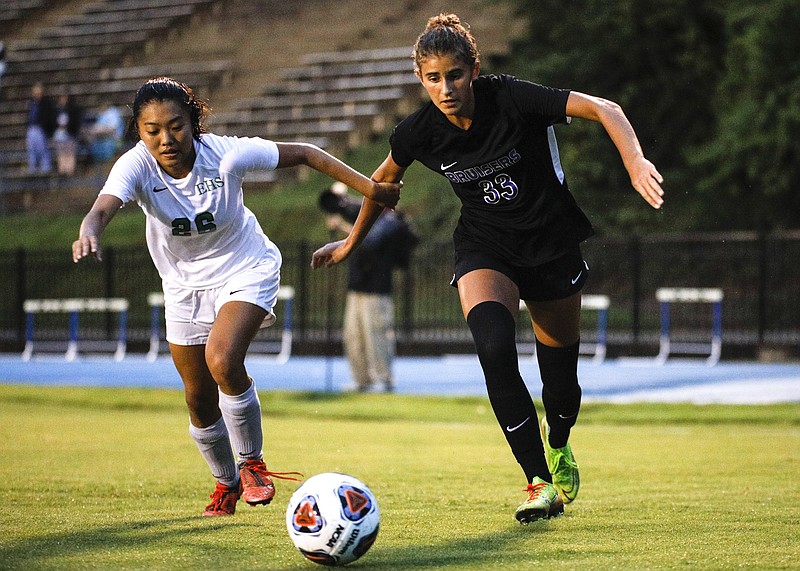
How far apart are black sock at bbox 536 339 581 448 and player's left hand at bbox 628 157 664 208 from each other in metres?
1.38

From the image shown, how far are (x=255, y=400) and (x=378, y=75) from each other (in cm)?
2890

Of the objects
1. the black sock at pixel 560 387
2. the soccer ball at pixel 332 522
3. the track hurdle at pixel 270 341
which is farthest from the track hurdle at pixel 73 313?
the soccer ball at pixel 332 522

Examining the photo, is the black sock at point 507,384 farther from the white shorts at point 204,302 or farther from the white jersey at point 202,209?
the white jersey at point 202,209

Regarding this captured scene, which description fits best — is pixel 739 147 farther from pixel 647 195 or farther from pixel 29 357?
pixel 647 195

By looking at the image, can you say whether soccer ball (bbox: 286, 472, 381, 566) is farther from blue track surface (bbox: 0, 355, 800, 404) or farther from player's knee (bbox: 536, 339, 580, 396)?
blue track surface (bbox: 0, 355, 800, 404)

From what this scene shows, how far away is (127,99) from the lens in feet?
119

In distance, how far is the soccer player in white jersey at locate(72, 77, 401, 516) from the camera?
20.5ft

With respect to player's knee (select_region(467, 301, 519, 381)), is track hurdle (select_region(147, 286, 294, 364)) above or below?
below

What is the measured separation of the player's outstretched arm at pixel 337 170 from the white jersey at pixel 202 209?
2.8 inches

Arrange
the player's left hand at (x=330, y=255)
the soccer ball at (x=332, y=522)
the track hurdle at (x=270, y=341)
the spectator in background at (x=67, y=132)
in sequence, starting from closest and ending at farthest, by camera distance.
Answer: the soccer ball at (x=332, y=522), the player's left hand at (x=330, y=255), the track hurdle at (x=270, y=341), the spectator in background at (x=67, y=132)

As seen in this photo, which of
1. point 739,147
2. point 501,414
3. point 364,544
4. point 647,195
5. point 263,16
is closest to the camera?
point 364,544

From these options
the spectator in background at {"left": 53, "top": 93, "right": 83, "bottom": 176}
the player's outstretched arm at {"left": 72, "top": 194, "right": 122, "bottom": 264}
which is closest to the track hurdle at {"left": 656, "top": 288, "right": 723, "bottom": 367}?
the player's outstretched arm at {"left": 72, "top": 194, "right": 122, "bottom": 264}

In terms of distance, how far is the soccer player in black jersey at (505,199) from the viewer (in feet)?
20.1

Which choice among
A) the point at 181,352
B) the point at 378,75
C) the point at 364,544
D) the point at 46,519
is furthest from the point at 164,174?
the point at 378,75
